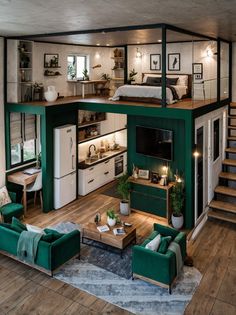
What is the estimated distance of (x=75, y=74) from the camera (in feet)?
36.9

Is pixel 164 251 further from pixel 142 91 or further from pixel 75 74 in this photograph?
pixel 75 74

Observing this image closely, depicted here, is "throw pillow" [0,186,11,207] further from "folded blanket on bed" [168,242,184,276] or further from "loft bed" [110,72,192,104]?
"folded blanket on bed" [168,242,184,276]

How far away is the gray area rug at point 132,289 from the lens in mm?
5398

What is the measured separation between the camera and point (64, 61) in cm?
1064

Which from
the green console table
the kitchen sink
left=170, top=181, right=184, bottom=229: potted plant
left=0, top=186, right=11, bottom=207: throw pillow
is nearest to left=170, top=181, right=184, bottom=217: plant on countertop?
left=170, top=181, right=184, bottom=229: potted plant

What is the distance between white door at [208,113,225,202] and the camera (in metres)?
8.65

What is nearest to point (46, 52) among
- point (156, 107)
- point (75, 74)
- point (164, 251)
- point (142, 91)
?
point (75, 74)

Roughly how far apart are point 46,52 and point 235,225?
6.77 m

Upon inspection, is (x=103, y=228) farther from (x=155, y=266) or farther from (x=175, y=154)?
(x=175, y=154)

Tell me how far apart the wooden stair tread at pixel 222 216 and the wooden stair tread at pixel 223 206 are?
0.49 ft

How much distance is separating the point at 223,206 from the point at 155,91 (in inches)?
127

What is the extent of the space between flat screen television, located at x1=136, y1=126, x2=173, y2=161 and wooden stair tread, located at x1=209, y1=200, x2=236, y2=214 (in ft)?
5.35

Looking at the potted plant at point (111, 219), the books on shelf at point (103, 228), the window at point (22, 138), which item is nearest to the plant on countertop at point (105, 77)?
the window at point (22, 138)

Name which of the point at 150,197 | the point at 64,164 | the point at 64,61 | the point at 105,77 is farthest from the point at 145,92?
the point at 105,77
